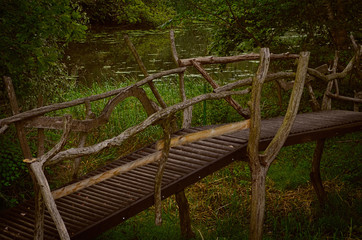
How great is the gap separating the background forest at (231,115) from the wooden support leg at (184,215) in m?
0.13

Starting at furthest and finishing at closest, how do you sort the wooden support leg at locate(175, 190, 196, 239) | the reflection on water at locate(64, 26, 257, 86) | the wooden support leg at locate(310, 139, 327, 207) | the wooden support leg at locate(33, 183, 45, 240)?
the reflection on water at locate(64, 26, 257, 86)
the wooden support leg at locate(310, 139, 327, 207)
the wooden support leg at locate(175, 190, 196, 239)
the wooden support leg at locate(33, 183, 45, 240)

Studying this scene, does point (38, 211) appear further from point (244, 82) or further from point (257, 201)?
point (244, 82)

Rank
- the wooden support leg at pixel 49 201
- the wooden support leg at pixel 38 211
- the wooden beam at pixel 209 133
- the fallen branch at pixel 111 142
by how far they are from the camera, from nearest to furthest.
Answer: the wooden support leg at pixel 49 201 → the fallen branch at pixel 111 142 → the wooden support leg at pixel 38 211 → the wooden beam at pixel 209 133

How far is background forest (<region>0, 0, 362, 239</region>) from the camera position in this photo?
4754mm


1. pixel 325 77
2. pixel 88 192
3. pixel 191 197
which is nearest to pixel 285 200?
pixel 191 197

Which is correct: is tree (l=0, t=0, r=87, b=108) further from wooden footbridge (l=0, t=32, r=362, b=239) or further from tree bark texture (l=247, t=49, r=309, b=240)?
tree bark texture (l=247, t=49, r=309, b=240)

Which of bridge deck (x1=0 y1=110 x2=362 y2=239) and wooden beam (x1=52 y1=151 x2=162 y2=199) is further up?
wooden beam (x1=52 y1=151 x2=162 y2=199)

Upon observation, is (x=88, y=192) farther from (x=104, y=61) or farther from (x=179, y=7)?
(x=104, y=61)

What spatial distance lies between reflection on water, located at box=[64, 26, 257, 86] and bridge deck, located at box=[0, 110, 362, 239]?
21.5 ft

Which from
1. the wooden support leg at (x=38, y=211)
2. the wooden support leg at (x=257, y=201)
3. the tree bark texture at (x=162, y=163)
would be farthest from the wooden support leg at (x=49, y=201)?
the wooden support leg at (x=257, y=201)

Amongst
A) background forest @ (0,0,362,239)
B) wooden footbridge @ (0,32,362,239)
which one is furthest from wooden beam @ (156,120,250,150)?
background forest @ (0,0,362,239)

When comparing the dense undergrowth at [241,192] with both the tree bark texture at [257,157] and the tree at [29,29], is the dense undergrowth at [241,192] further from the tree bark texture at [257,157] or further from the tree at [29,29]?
the tree bark texture at [257,157]

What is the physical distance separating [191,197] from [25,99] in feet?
8.52

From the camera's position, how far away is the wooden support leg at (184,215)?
460 cm
